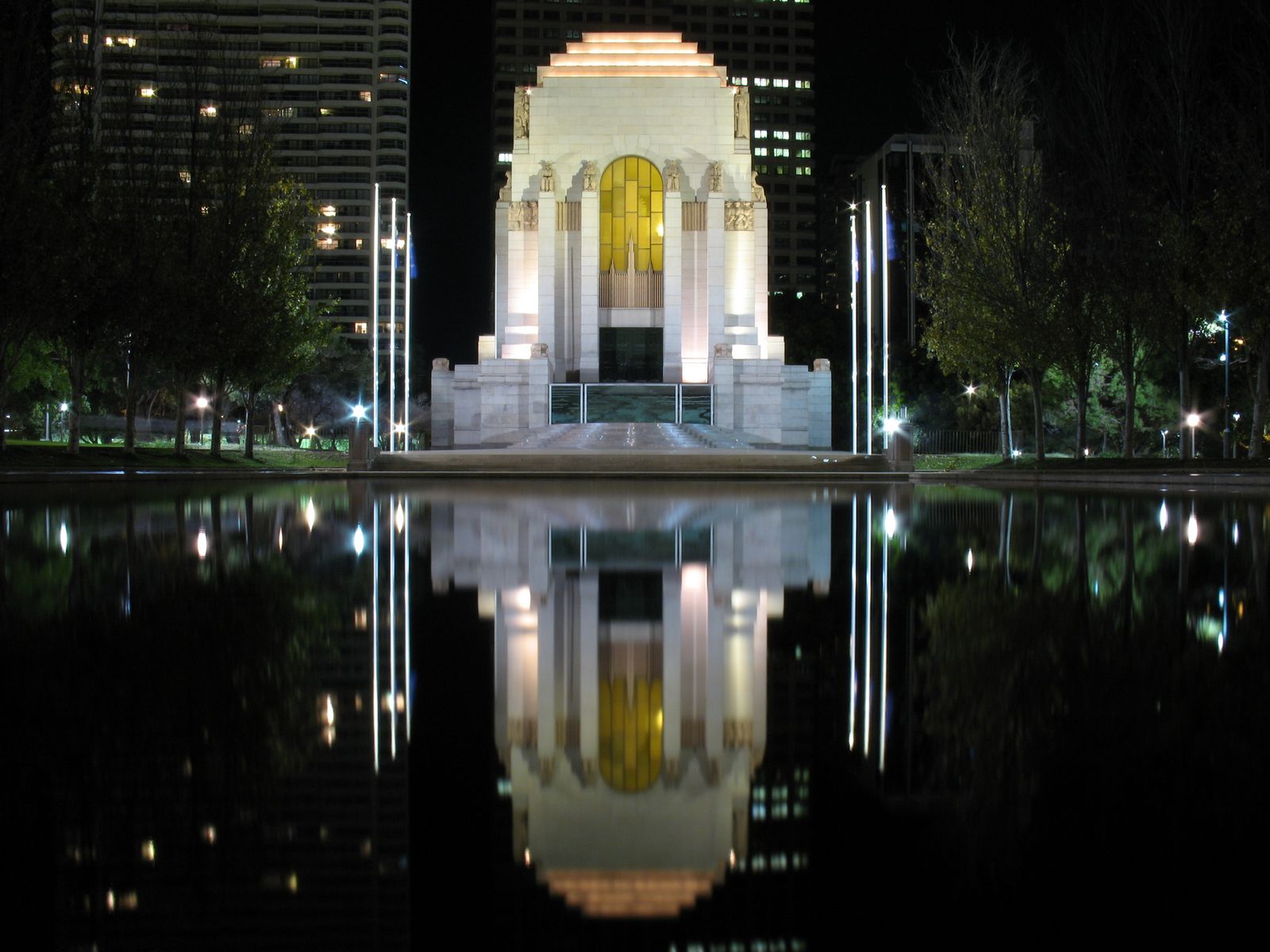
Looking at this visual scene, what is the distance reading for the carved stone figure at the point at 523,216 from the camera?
6162cm

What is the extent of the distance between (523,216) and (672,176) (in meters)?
7.57

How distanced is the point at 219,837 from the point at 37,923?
60 cm

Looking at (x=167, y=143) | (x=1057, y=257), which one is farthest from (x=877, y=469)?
(x=167, y=143)

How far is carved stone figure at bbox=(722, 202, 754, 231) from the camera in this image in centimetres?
6203

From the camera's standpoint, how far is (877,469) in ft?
119

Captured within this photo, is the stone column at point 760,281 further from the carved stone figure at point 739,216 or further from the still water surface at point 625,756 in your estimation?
the still water surface at point 625,756

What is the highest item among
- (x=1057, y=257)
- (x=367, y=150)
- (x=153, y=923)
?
(x=367, y=150)

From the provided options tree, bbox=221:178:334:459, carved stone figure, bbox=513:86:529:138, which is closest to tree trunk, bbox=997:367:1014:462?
tree, bbox=221:178:334:459

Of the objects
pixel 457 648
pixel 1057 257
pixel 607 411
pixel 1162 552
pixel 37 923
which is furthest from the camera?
pixel 607 411

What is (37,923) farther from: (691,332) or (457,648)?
(691,332)

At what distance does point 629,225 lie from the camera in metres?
63.3

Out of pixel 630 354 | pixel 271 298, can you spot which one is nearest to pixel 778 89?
pixel 630 354

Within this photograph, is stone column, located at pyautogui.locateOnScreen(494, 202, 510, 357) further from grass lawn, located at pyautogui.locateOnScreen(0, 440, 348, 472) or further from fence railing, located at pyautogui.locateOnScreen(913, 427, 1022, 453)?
fence railing, located at pyautogui.locateOnScreen(913, 427, 1022, 453)

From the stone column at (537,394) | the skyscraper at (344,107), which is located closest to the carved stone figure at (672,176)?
the stone column at (537,394)
